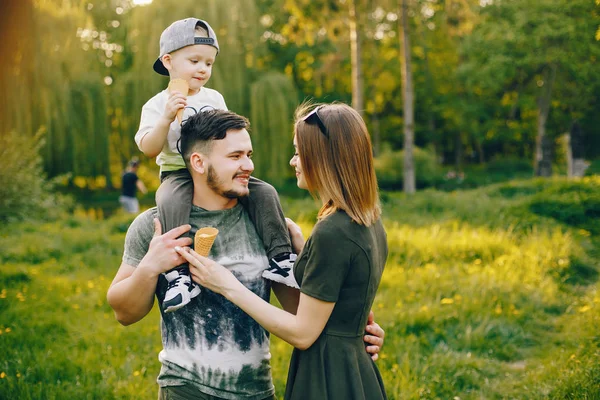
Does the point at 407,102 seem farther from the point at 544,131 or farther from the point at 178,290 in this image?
the point at 178,290

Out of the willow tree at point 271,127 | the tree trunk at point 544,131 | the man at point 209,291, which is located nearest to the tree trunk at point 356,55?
the willow tree at point 271,127

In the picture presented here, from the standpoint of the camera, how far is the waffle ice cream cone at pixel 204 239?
2.05 meters

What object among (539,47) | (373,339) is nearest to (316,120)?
(373,339)

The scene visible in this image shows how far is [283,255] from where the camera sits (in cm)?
229

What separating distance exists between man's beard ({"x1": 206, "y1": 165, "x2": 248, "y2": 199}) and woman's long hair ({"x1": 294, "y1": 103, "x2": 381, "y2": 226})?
12.4 inches

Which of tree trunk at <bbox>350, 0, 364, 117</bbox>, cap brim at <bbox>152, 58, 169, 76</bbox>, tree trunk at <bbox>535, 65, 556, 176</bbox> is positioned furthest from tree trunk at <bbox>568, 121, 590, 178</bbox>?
cap brim at <bbox>152, 58, 169, 76</bbox>

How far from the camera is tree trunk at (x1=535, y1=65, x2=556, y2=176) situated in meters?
25.2

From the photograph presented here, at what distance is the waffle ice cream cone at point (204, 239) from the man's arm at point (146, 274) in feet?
0.23

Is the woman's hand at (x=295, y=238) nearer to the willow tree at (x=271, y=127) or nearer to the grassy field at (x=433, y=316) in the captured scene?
the grassy field at (x=433, y=316)

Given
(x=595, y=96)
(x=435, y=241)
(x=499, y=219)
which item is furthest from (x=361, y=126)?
(x=595, y=96)

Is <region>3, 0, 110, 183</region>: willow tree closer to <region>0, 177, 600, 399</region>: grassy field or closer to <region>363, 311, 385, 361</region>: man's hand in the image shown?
<region>0, 177, 600, 399</region>: grassy field

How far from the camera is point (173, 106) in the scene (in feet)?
7.73

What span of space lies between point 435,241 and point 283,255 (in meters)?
6.83

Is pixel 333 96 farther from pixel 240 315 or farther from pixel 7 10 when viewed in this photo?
pixel 240 315
